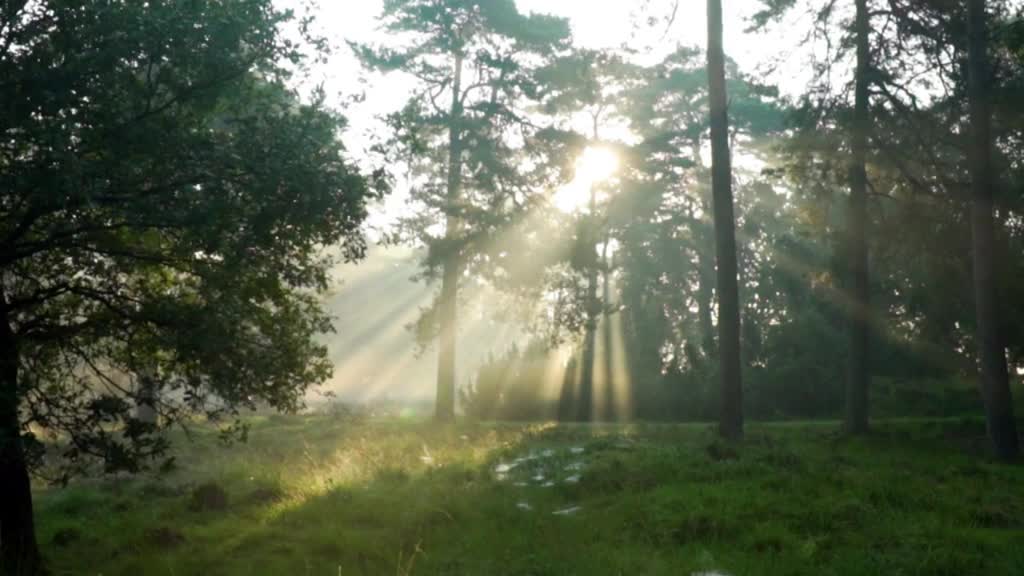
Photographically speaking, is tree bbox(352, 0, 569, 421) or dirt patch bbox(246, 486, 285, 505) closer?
dirt patch bbox(246, 486, 285, 505)

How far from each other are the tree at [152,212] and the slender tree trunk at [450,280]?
1877cm

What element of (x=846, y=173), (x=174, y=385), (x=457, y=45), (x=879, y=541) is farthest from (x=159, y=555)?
(x=457, y=45)

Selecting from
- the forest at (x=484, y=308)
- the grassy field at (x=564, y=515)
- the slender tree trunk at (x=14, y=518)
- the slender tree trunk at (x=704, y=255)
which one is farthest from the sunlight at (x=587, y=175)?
the slender tree trunk at (x=14, y=518)

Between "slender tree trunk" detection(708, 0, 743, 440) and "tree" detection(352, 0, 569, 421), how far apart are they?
34.9ft

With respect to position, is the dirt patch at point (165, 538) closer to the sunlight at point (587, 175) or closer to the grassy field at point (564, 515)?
the grassy field at point (564, 515)

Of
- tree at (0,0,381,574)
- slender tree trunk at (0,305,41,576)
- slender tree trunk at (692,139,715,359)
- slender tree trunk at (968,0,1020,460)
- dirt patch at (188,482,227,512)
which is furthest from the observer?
slender tree trunk at (692,139,715,359)

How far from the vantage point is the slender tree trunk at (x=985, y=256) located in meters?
18.6

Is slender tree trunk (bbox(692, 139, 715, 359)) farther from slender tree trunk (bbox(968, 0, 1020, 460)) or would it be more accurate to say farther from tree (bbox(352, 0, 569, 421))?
slender tree trunk (bbox(968, 0, 1020, 460))

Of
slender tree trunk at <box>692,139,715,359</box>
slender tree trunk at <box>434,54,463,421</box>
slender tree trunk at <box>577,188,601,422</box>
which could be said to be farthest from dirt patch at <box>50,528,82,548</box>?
slender tree trunk at <box>692,139,715,359</box>

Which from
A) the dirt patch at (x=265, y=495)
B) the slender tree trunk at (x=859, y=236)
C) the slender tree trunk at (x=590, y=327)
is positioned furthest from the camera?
the slender tree trunk at (x=590, y=327)

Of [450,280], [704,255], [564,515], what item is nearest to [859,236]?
[450,280]

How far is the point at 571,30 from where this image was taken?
33.7 meters

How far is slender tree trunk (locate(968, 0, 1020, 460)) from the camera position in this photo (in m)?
18.6

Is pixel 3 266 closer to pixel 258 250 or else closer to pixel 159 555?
pixel 258 250
